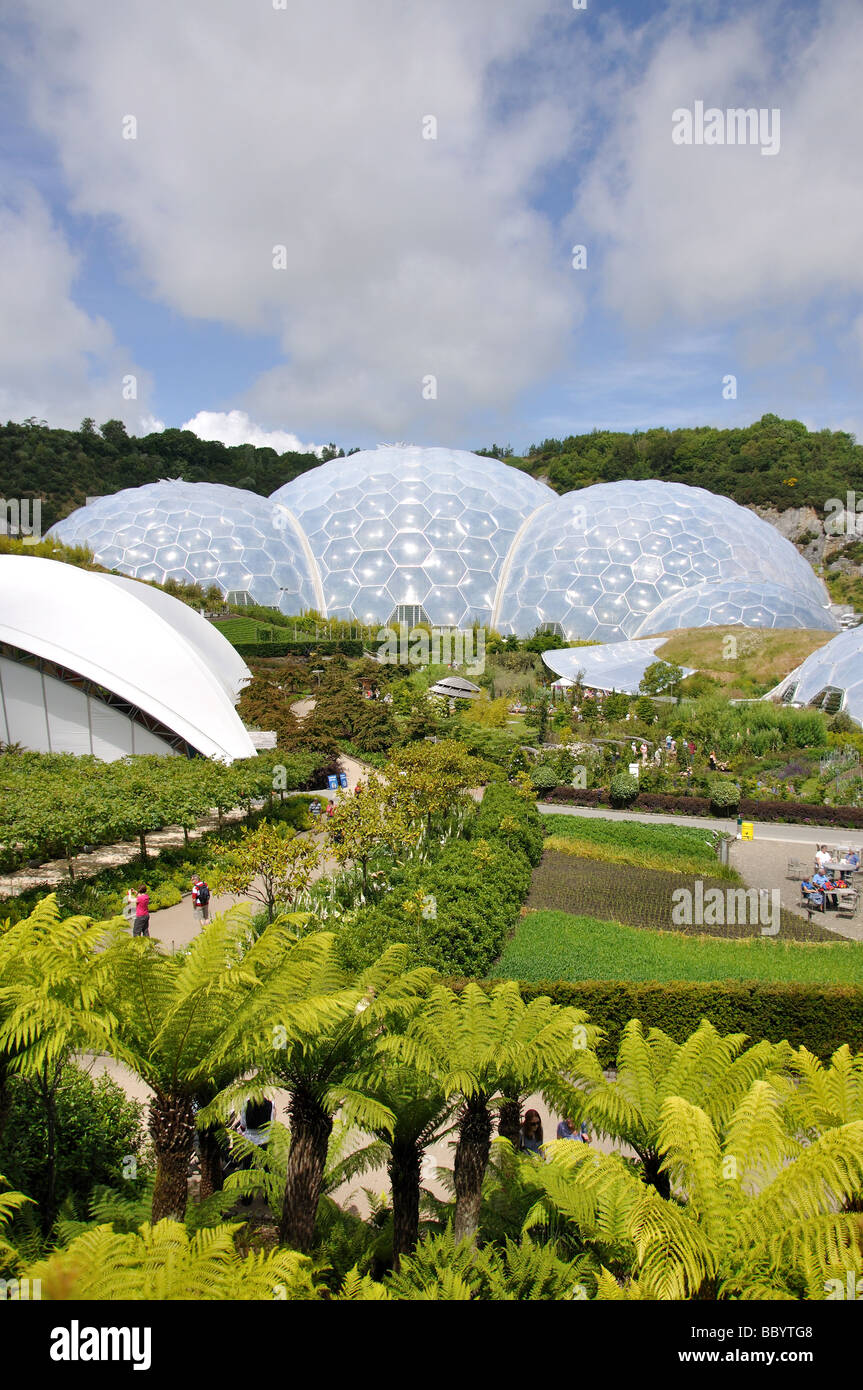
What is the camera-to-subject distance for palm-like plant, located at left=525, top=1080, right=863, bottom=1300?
369 centimetres

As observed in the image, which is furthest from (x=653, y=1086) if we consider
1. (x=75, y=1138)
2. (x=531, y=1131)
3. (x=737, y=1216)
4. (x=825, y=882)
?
(x=825, y=882)

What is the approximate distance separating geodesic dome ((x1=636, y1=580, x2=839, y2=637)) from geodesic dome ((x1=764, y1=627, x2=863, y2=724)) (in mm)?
8706

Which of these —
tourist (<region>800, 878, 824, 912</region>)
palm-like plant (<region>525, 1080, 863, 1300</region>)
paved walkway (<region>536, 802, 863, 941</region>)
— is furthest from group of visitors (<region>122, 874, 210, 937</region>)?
tourist (<region>800, 878, 824, 912</region>)

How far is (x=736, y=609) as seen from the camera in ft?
119

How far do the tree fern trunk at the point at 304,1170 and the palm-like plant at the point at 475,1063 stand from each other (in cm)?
63

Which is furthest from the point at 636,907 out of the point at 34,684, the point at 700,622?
the point at 700,622

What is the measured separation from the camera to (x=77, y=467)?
225 feet

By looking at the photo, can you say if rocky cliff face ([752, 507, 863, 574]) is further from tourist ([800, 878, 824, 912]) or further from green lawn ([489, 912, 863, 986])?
green lawn ([489, 912, 863, 986])

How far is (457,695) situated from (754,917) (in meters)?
16.6

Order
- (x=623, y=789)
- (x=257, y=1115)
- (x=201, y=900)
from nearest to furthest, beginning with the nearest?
(x=257, y=1115) → (x=201, y=900) → (x=623, y=789)

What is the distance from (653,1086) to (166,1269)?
364cm

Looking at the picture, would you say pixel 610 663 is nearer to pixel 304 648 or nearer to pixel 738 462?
pixel 304 648

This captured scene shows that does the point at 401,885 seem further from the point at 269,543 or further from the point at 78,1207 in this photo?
the point at 269,543
